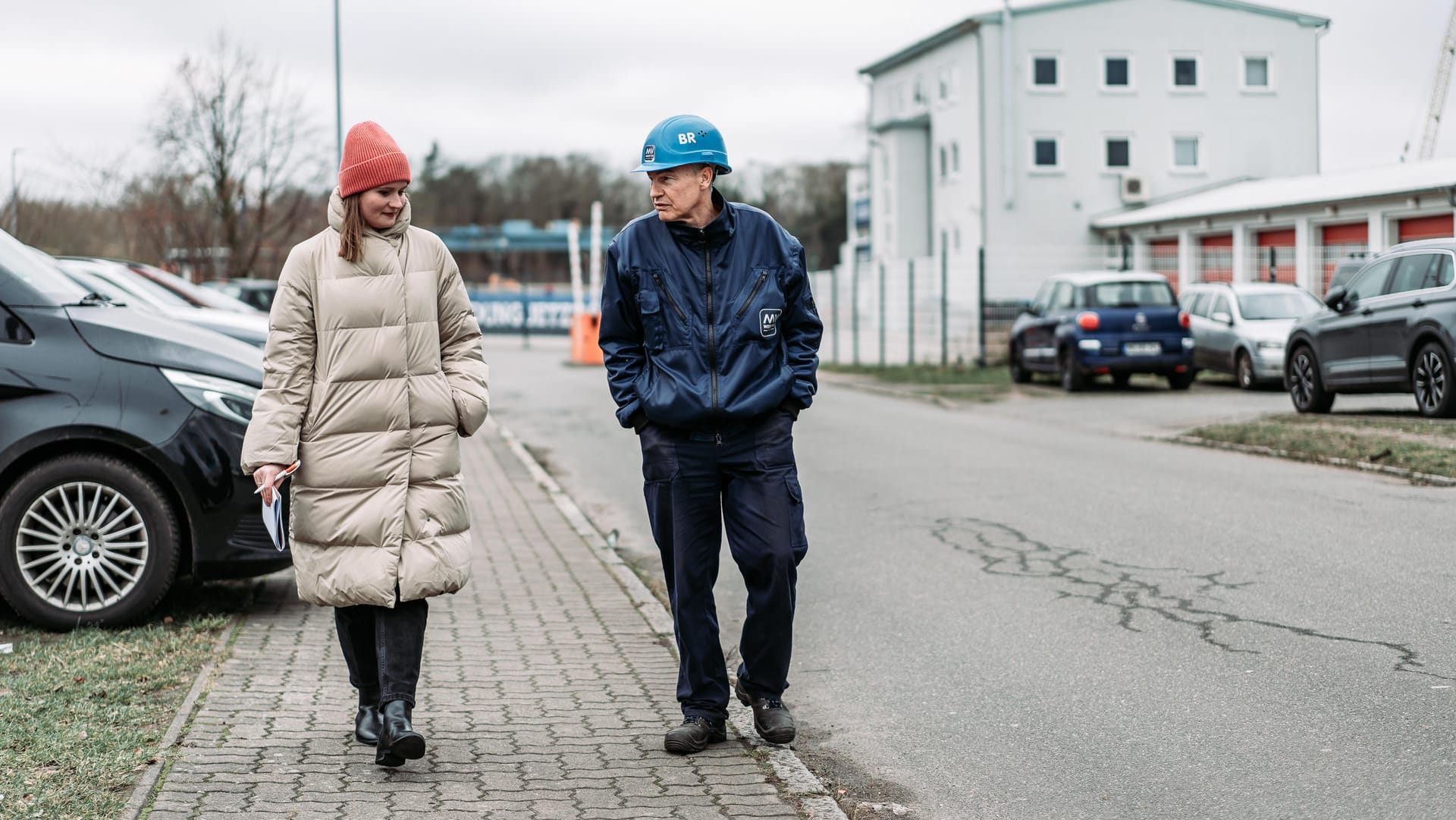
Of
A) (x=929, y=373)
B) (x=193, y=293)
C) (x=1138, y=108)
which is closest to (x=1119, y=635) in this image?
(x=193, y=293)

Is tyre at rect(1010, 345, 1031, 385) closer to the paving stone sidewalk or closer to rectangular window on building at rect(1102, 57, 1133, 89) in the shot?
the paving stone sidewalk

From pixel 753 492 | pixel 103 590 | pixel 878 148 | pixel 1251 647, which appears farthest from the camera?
pixel 878 148

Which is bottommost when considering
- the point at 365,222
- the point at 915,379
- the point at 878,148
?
the point at 915,379

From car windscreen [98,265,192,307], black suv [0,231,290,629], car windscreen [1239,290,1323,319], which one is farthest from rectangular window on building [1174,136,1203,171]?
black suv [0,231,290,629]

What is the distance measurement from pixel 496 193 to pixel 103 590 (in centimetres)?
10054

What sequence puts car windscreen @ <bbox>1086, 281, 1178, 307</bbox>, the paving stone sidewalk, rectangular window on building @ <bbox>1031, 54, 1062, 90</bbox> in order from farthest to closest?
rectangular window on building @ <bbox>1031, 54, 1062, 90</bbox> → car windscreen @ <bbox>1086, 281, 1178, 307</bbox> → the paving stone sidewalk

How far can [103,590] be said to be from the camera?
6.75m

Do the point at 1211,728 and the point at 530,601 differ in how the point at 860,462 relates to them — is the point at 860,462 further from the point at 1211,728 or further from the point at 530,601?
the point at 1211,728

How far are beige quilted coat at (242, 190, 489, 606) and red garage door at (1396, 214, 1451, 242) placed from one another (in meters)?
30.6

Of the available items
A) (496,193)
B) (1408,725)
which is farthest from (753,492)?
(496,193)

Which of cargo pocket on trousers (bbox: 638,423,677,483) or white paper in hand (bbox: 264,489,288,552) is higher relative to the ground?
cargo pocket on trousers (bbox: 638,423,677,483)

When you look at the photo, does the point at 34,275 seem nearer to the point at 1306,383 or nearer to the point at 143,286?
the point at 143,286

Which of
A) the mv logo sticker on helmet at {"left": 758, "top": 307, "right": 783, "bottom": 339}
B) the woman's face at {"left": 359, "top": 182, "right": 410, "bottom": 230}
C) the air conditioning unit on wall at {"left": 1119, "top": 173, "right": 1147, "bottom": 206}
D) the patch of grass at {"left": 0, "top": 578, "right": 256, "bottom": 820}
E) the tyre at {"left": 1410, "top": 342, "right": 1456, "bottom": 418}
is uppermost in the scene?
the air conditioning unit on wall at {"left": 1119, "top": 173, "right": 1147, "bottom": 206}

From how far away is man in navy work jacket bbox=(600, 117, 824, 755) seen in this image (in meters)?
4.75
